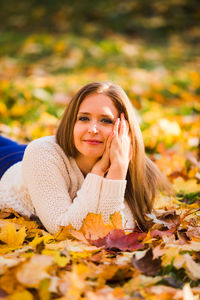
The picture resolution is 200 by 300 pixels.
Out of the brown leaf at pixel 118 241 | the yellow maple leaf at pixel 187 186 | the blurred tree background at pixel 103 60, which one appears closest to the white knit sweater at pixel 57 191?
the brown leaf at pixel 118 241

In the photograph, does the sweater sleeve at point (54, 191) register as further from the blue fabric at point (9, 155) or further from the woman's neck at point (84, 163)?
the blue fabric at point (9, 155)

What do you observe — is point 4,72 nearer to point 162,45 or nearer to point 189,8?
point 162,45

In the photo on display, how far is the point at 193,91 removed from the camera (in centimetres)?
596

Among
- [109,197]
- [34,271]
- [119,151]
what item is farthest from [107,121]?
[34,271]

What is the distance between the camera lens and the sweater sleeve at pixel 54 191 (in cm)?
180

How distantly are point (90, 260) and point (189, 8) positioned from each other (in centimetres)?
1238

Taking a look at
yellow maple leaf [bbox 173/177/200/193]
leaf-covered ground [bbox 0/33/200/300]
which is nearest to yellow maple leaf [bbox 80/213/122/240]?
Answer: leaf-covered ground [bbox 0/33/200/300]

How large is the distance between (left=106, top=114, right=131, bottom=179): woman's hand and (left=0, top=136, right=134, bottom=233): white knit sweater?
0.07m

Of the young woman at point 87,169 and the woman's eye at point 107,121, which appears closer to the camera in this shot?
the young woman at point 87,169

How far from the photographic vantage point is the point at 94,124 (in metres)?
1.99

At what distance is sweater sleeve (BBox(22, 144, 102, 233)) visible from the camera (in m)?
1.80

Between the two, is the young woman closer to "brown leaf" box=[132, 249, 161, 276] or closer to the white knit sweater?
the white knit sweater

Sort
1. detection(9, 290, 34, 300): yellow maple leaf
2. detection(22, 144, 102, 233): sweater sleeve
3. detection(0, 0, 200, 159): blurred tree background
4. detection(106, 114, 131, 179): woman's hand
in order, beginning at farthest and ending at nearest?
detection(0, 0, 200, 159): blurred tree background
detection(106, 114, 131, 179): woman's hand
detection(22, 144, 102, 233): sweater sleeve
detection(9, 290, 34, 300): yellow maple leaf

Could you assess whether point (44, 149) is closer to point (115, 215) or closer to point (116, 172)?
point (116, 172)
